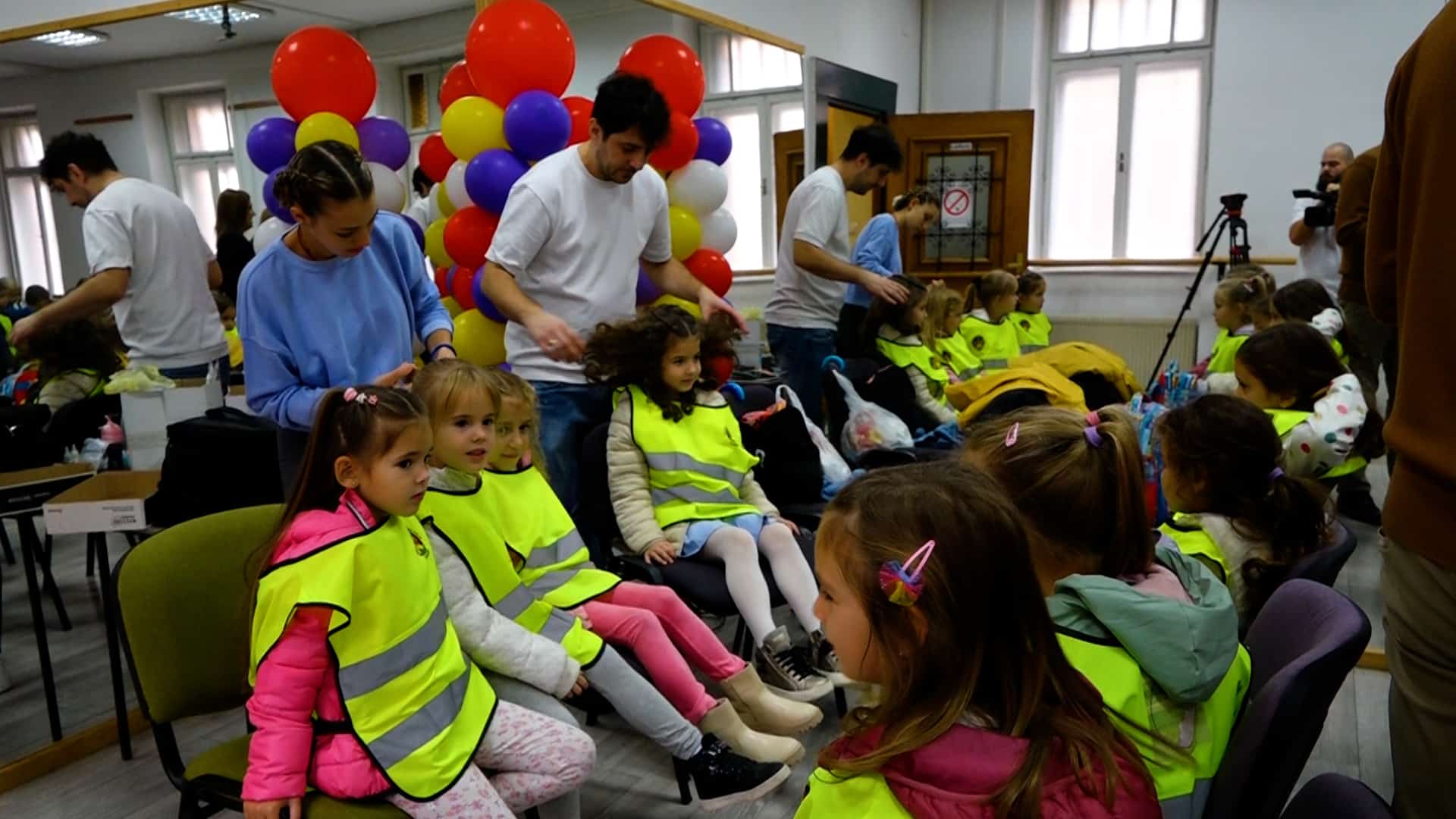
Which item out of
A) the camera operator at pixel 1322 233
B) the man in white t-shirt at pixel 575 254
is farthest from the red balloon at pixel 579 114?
the camera operator at pixel 1322 233

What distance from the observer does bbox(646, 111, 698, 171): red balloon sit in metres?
3.54

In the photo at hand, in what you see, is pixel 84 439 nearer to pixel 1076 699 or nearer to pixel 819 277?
pixel 819 277

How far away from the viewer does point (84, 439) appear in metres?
2.64

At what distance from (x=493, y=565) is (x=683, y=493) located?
29.2 inches

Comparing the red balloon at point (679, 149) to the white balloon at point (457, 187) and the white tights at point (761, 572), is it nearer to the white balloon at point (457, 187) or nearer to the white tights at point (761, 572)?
the white balloon at point (457, 187)

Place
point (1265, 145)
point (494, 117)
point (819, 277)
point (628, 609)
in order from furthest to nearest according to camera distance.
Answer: point (1265, 145)
point (819, 277)
point (494, 117)
point (628, 609)

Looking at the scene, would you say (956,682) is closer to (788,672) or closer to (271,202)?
(788,672)

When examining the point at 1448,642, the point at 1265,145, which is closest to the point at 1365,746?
the point at 1448,642

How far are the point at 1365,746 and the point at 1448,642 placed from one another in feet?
5.19

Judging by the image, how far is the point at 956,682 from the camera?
91 centimetres

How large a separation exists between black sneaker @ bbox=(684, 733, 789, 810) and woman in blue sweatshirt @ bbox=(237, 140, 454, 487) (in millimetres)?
983

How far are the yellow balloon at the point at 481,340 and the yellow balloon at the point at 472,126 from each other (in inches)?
20.7

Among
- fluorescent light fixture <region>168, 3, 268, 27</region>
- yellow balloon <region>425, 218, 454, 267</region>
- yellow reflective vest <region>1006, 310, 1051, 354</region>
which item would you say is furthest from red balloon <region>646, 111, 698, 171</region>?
yellow reflective vest <region>1006, 310, 1051, 354</region>

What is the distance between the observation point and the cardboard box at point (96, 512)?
226cm
